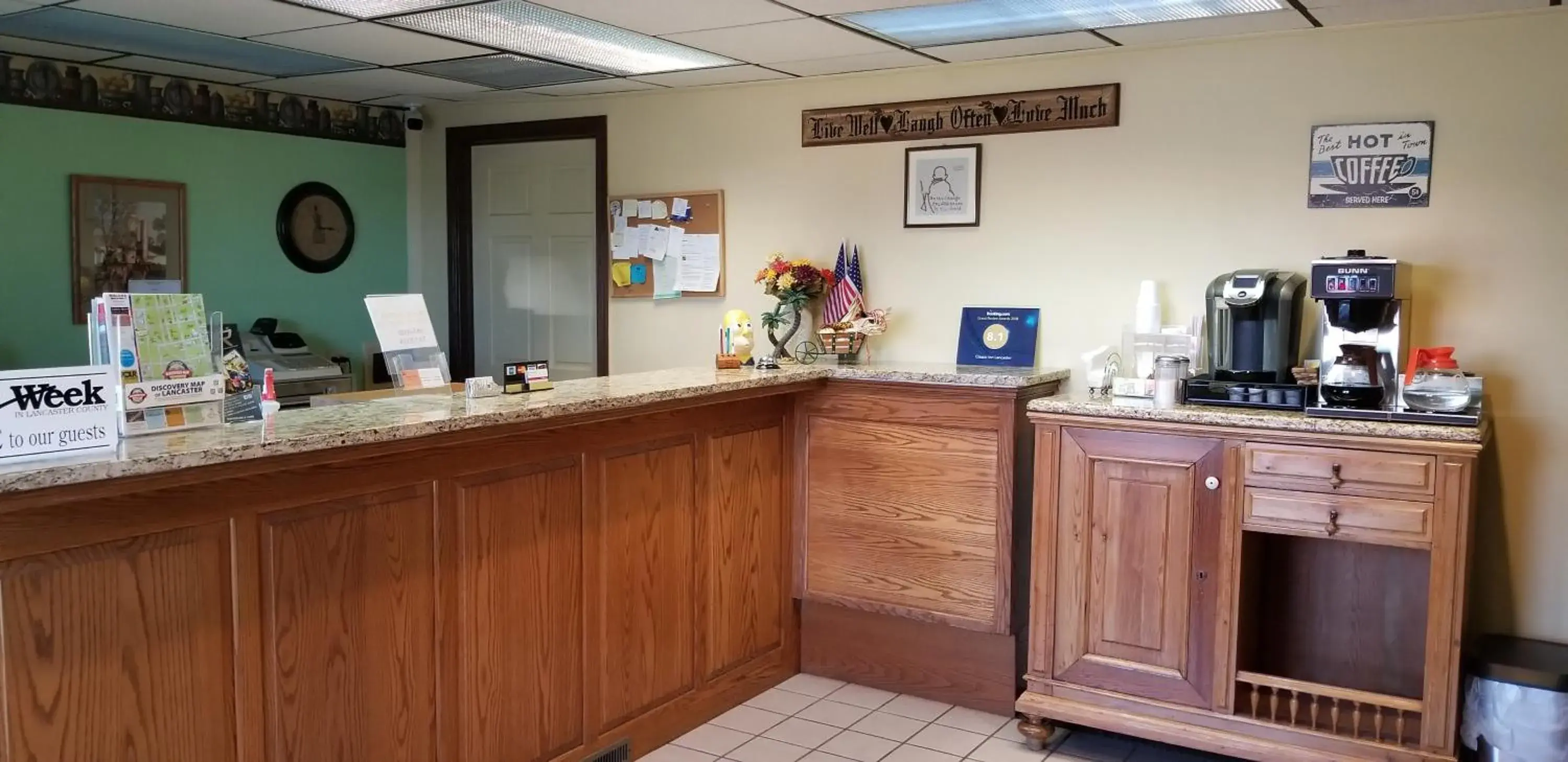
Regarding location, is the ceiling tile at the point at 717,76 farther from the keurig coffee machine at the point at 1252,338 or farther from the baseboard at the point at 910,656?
the baseboard at the point at 910,656

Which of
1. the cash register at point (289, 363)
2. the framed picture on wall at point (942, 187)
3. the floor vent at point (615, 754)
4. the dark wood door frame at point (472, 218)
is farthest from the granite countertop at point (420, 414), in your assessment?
the cash register at point (289, 363)

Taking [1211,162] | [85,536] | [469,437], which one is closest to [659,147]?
[1211,162]

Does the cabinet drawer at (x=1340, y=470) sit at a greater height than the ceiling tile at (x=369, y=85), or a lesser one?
lesser

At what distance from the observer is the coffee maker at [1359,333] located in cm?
317

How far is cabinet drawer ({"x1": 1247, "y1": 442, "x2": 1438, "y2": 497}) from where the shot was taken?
9.77 ft

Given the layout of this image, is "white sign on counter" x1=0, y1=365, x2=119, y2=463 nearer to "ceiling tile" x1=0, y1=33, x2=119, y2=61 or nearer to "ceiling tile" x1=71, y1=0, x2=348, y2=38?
"ceiling tile" x1=71, y1=0, x2=348, y2=38

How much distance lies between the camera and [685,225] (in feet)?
16.0

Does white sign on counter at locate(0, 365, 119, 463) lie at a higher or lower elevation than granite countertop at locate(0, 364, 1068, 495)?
higher

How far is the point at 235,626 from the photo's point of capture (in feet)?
7.51

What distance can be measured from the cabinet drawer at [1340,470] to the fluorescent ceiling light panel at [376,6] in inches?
98.8

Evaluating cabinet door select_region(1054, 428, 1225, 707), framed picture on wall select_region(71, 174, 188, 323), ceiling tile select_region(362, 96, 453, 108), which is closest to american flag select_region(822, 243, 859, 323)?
cabinet door select_region(1054, 428, 1225, 707)

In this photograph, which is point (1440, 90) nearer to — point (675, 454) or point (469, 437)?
point (675, 454)

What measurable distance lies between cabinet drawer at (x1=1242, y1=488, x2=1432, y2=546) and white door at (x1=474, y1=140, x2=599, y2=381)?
2984mm

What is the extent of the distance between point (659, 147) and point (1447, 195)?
9.51ft
